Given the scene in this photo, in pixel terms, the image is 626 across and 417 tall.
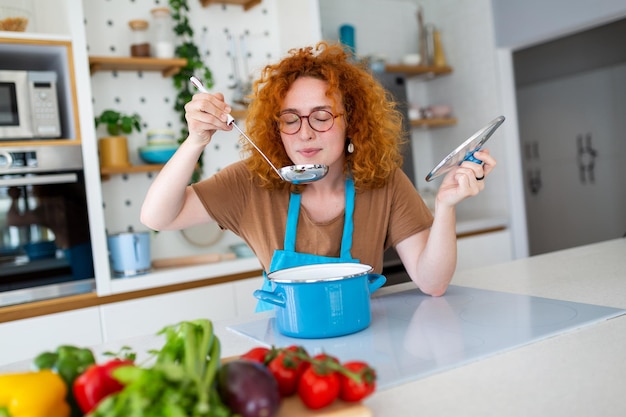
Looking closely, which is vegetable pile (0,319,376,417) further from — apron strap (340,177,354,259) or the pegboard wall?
the pegboard wall

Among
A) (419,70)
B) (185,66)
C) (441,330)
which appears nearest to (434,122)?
(419,70)

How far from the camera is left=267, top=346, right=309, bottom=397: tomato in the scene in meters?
0.71

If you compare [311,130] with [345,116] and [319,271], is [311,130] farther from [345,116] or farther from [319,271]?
[319,271]

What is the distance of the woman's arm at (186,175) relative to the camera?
1.27 m

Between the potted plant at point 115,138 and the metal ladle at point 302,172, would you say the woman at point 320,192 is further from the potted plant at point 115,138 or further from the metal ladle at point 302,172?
the potted plant at point 115,138

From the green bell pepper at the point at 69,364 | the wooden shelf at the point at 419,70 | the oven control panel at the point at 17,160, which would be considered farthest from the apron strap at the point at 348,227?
the wooden shelf at the point at 419,70

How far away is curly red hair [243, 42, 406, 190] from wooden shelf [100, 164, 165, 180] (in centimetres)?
121

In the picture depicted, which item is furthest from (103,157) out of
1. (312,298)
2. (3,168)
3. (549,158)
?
(549,158)

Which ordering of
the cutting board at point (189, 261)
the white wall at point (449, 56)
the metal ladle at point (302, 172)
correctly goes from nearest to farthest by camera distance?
the metal ladle at point (302, 172), the cutting board at point (189, 261), the white wall at point (449, 56)

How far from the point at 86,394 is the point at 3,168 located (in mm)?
1953

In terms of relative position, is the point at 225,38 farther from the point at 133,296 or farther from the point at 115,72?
the point at 133,296

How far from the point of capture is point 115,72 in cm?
292

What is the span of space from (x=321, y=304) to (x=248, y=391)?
0.45 meters

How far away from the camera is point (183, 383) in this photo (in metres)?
0.54
